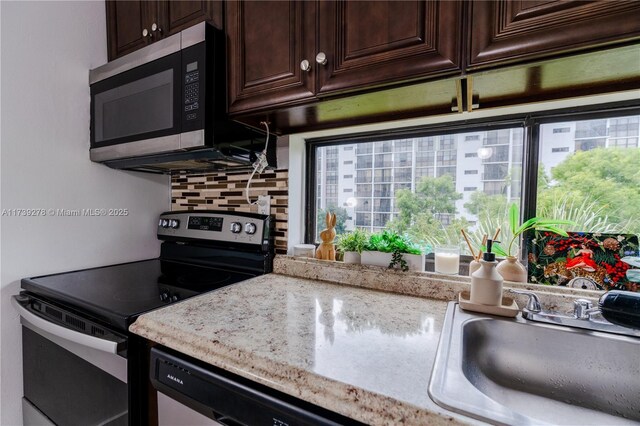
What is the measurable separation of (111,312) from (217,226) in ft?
2.11

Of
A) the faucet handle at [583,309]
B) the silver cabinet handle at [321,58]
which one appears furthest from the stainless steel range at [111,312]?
the faucet handle at [583,309]

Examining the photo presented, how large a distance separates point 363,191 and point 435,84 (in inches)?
24.8

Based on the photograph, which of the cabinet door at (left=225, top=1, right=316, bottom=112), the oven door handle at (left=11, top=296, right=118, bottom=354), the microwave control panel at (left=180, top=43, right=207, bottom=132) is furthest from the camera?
the microwave control panel at (left=180, top=43, right=207, bottom=132)

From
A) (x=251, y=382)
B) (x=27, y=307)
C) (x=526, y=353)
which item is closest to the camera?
(x=251, y=382)

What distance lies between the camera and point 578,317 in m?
0.80

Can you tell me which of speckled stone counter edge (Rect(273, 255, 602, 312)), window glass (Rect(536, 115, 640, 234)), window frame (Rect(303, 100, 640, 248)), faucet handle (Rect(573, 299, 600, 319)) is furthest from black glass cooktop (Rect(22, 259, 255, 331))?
window glass (Rect(536, 115, 640, 234))

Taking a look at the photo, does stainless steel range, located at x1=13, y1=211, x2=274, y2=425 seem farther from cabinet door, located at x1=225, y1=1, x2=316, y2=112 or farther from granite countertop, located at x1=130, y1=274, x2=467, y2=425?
Result: cabinet door, located at x1=225, y1=1, x2=316, y2=112

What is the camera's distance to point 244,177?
149 cm

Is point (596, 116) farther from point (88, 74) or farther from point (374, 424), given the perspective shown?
point (88, 74)

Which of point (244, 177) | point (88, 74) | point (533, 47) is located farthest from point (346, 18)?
point (88, 74)

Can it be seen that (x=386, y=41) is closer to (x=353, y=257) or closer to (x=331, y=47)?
(x=331, y=47)

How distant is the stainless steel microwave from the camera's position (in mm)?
1084

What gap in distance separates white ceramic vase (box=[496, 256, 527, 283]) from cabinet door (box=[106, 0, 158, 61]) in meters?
1.66

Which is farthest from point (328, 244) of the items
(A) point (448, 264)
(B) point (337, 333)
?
(B) point (337, 333)
